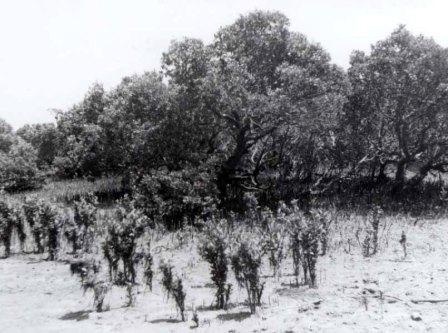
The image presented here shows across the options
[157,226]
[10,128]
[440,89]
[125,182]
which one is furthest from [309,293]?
[10,128]

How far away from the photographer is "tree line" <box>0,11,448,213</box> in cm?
1564

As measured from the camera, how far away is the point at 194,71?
16312 millimetres

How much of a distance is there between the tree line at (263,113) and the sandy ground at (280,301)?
4.58m

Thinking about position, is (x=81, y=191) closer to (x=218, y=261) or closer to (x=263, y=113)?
(x=263, y=113)

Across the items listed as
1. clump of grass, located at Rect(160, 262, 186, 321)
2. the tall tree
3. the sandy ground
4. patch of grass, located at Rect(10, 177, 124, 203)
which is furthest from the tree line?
clump of grass, located at Rect(160, 262, 186, 321)

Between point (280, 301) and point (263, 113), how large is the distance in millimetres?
9315

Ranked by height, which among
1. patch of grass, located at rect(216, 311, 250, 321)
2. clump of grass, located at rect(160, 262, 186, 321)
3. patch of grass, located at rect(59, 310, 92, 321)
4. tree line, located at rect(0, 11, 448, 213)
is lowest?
patch of grass, located at rect(216, 311, 250, 321)

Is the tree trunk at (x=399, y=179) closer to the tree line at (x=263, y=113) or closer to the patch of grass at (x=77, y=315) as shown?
the tree line at (x=263, y=113)

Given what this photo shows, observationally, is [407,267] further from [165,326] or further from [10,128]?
[10,128]

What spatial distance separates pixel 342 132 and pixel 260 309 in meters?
14.1

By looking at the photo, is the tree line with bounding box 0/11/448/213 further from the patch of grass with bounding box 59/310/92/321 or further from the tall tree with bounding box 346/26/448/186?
the patch of grass with bounding box 59/310/92/321

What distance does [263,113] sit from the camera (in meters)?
16.2

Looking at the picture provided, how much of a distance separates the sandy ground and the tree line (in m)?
4.58

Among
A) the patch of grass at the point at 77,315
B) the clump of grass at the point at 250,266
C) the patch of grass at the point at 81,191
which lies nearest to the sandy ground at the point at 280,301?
the patch of grass at the point at 77,315
